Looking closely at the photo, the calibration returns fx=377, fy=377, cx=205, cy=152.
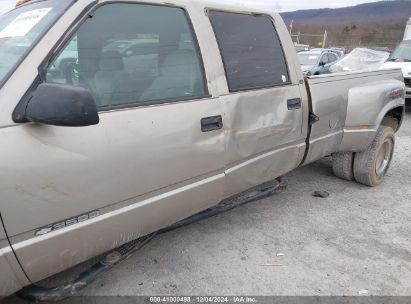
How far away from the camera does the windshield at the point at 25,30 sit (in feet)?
6.03

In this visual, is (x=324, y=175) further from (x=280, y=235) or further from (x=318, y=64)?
(x=318, y=64)

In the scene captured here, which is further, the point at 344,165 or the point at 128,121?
the point at 344,165

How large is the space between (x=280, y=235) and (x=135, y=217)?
1664mm

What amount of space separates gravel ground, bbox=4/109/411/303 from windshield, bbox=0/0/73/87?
61.9 inches

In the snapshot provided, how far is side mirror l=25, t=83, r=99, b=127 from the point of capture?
1.64m

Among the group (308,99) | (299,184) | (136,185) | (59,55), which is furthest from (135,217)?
(299,184)

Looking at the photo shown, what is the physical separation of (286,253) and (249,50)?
1.69 meters

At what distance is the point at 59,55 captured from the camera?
189 centimetres

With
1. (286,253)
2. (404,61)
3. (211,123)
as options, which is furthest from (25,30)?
(404,61)

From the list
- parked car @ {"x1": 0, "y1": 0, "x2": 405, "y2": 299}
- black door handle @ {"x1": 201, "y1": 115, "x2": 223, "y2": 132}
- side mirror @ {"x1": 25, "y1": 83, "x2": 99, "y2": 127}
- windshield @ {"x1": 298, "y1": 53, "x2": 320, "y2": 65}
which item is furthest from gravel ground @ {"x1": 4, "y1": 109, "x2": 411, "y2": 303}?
windshield @ {"x1": 298, "y1": 53, "x2": 320, "y2": 65}

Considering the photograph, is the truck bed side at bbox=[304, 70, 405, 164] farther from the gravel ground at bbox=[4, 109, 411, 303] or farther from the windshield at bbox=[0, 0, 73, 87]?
the windshield at bbox=[0, 0, 73, 87]

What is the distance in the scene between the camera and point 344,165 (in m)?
4.48

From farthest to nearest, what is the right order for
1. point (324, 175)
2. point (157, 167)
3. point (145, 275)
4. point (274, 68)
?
point (324, 175)
point (274, 68)
point (145, 275)
point (157, 167)

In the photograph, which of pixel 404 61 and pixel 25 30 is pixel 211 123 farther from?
pixel 404 61
